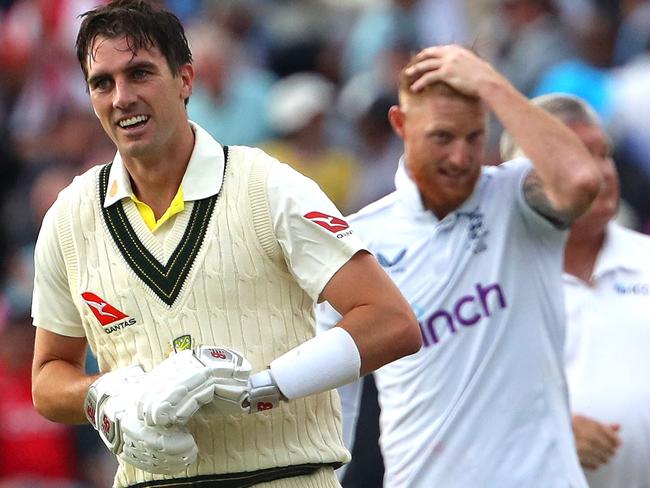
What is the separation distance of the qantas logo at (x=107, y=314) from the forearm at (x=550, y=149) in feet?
5.83

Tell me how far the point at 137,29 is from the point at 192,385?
102 cm

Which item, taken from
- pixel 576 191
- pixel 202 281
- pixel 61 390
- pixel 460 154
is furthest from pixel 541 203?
pixel 61 390

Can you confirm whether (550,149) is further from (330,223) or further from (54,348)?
(54,348)

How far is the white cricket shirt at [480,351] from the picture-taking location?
5078mm

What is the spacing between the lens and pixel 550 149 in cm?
524

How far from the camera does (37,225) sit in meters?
10.1

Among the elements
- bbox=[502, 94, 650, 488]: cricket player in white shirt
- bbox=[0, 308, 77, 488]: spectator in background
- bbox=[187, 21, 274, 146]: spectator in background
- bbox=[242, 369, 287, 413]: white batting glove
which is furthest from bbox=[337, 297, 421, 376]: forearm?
bbox=[187, 21, 274, 146]: spectator in background

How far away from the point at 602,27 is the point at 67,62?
4.05 meters

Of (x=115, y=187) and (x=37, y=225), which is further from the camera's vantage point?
Result: (x=37, y=225)

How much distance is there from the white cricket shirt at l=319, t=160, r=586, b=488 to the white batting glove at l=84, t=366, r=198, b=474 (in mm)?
1474

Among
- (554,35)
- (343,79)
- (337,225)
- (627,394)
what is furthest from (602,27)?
(337,225)

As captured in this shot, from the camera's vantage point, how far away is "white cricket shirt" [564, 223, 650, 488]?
18.8 feet

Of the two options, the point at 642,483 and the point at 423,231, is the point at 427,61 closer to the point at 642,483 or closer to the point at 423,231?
the point at 423,231

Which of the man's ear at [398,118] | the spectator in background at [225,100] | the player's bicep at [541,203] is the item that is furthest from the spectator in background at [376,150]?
the player's bicep at [541,203]
